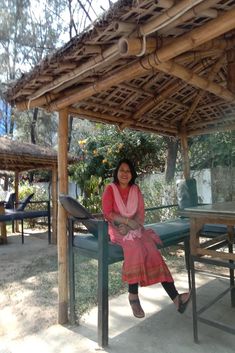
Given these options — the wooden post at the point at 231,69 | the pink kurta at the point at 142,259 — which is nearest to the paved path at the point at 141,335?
the pink kurta at the point at 142,259

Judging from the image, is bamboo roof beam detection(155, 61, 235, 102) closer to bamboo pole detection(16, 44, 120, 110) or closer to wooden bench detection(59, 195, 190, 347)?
bamboo pole detection(16, 44, 120, 110)

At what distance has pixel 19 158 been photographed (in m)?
7.18

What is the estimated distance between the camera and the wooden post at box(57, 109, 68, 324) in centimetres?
286

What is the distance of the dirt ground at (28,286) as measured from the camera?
2.93m

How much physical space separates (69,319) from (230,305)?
61.3 inches

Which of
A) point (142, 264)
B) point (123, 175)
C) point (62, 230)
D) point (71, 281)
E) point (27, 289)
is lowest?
point (27, 289)

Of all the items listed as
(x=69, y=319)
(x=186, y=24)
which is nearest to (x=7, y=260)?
(x=69, y=319)

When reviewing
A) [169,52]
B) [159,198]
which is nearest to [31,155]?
[159,198]

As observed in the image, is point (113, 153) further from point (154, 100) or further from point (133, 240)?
point (133, 240)

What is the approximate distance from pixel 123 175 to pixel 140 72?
3.63ft

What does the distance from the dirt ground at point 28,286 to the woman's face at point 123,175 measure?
4.75 ft

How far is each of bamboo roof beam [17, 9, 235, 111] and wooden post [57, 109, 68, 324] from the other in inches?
9.9

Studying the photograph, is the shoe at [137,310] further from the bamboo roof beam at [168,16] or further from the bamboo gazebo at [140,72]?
the bamboo roof beam at [168,16]

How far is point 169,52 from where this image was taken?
2.07 m
